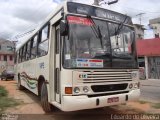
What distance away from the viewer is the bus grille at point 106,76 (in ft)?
22.6

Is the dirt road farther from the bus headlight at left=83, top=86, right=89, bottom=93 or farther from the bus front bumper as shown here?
the bus headlight at left=83, top=86, right=89, bottom=93

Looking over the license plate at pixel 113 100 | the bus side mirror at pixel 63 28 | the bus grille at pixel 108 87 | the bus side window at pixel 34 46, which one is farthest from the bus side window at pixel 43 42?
the license plate at pixel 113 100

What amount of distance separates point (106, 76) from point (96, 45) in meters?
0.87

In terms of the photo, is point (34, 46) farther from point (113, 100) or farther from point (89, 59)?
point (113, 100)

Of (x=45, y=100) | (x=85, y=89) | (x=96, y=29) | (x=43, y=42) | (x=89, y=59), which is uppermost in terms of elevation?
(x=96, y=29)

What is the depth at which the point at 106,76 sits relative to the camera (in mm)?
7168

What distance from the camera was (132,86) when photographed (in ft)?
25.6

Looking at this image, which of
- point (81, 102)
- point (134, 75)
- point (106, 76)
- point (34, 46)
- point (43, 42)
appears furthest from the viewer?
point (34, 46)

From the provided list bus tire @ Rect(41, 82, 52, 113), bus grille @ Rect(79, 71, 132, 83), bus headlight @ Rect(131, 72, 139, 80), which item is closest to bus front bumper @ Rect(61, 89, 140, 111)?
bus grille @ Rect(79, 71, 132, 83)

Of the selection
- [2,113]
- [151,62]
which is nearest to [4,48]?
[151,62]

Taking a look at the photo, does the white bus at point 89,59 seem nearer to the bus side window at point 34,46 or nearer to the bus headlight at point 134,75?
the bus headlight at point 134,75

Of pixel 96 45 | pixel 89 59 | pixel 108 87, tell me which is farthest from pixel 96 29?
pixel 108 87

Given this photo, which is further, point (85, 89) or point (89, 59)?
point (89, 59)

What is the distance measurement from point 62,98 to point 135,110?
3.22 m
